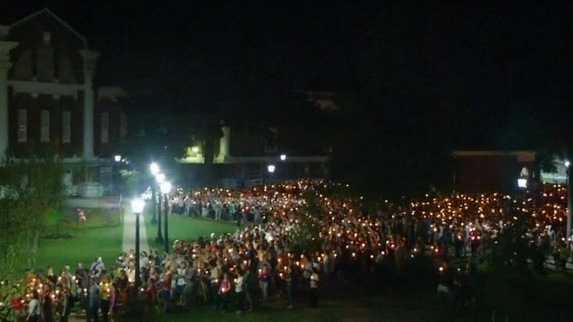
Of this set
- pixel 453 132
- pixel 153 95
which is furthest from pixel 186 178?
pixel 453 132

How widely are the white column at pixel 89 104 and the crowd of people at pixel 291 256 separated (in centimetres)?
3030

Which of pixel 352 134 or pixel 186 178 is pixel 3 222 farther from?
pixel 186 178

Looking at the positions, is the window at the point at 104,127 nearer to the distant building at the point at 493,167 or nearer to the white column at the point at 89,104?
the white column at the point at 89,104

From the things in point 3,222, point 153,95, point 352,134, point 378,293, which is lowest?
point 378,293

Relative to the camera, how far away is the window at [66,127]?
220 ft

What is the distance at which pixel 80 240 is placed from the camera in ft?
130

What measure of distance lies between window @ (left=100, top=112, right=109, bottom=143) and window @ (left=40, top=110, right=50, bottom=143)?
5184mm

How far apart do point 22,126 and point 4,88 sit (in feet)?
12.1

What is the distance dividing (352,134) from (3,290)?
25.6 metres

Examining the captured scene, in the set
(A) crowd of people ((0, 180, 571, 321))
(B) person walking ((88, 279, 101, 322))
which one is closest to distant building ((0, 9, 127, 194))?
(A) crowd of people ((0, 180, 571, 321))

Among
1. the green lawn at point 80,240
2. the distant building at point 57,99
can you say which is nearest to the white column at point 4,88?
the distant building at point 57,99

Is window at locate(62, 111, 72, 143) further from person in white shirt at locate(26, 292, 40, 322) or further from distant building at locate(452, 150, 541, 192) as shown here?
person in white shirt at locate(26, 292, 40, 322)

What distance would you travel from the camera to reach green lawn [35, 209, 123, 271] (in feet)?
110

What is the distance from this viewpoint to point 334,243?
28750 mm
